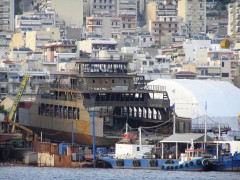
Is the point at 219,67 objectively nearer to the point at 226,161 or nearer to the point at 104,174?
the point at 226,161

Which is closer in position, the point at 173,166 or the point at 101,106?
the point at 173,166

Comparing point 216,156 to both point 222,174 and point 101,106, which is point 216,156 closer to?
point 222,174

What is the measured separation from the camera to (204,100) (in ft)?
439

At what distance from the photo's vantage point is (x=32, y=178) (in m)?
103

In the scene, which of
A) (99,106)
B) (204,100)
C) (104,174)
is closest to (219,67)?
(204,100)

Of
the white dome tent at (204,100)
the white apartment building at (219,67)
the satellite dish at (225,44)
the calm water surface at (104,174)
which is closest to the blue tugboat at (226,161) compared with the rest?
the calm water surface at (104,174)

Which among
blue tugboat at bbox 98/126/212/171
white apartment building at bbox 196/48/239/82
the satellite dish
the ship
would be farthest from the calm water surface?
the satellite dish

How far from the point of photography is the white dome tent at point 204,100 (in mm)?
132000

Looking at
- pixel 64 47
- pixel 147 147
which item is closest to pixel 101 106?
pixel 147 147

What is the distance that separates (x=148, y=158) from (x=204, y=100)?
23.3 meters

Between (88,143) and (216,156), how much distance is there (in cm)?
1344

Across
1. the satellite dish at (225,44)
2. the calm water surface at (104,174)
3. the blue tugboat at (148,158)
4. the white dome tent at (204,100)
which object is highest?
the satellite dish at (225,44)

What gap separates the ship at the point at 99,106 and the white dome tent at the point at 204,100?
4868 millimetres

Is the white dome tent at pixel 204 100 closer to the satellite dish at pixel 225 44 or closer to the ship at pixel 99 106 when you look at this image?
the ship at pixel 99 106
